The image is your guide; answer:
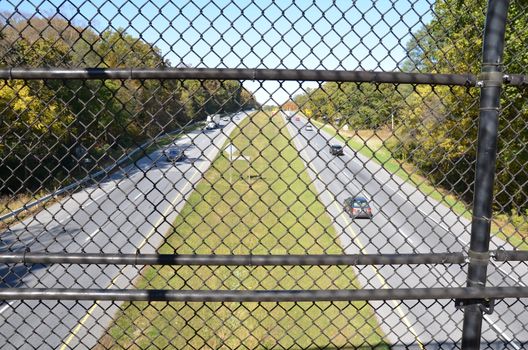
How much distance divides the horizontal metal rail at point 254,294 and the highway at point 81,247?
0.31 m

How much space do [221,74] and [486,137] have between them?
1.52 meters

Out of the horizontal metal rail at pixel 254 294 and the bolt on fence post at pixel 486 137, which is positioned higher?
the bolt on fence post at pixel 486 137

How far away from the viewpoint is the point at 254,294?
7.68 ft

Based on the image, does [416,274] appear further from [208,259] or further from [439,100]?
[208,259]

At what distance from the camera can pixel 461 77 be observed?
7.61ft

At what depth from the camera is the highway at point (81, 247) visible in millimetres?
3131

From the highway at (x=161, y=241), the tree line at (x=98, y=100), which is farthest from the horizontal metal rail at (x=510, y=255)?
the tree line at (x=98, y=100)

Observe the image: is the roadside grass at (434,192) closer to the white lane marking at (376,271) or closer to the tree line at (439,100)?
the tree line at (439,100)

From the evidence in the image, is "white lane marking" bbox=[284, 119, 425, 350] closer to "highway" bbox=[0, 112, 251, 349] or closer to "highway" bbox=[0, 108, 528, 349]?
"highway" bbox=[0, 108, 528, 349]

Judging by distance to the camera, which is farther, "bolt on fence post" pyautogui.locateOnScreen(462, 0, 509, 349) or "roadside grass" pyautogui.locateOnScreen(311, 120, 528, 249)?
"roadside grass" pyautogui.locateOnScreen(311, 120, 528, 249)

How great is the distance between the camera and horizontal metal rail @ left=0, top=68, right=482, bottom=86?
7.36ft

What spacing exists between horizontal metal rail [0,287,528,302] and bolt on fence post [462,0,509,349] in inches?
6.8

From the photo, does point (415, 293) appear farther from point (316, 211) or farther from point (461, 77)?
point (316, 211)

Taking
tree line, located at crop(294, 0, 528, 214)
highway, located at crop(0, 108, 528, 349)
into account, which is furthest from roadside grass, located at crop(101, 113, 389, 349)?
tree line, located at crop(294, 0, 528, 214)
